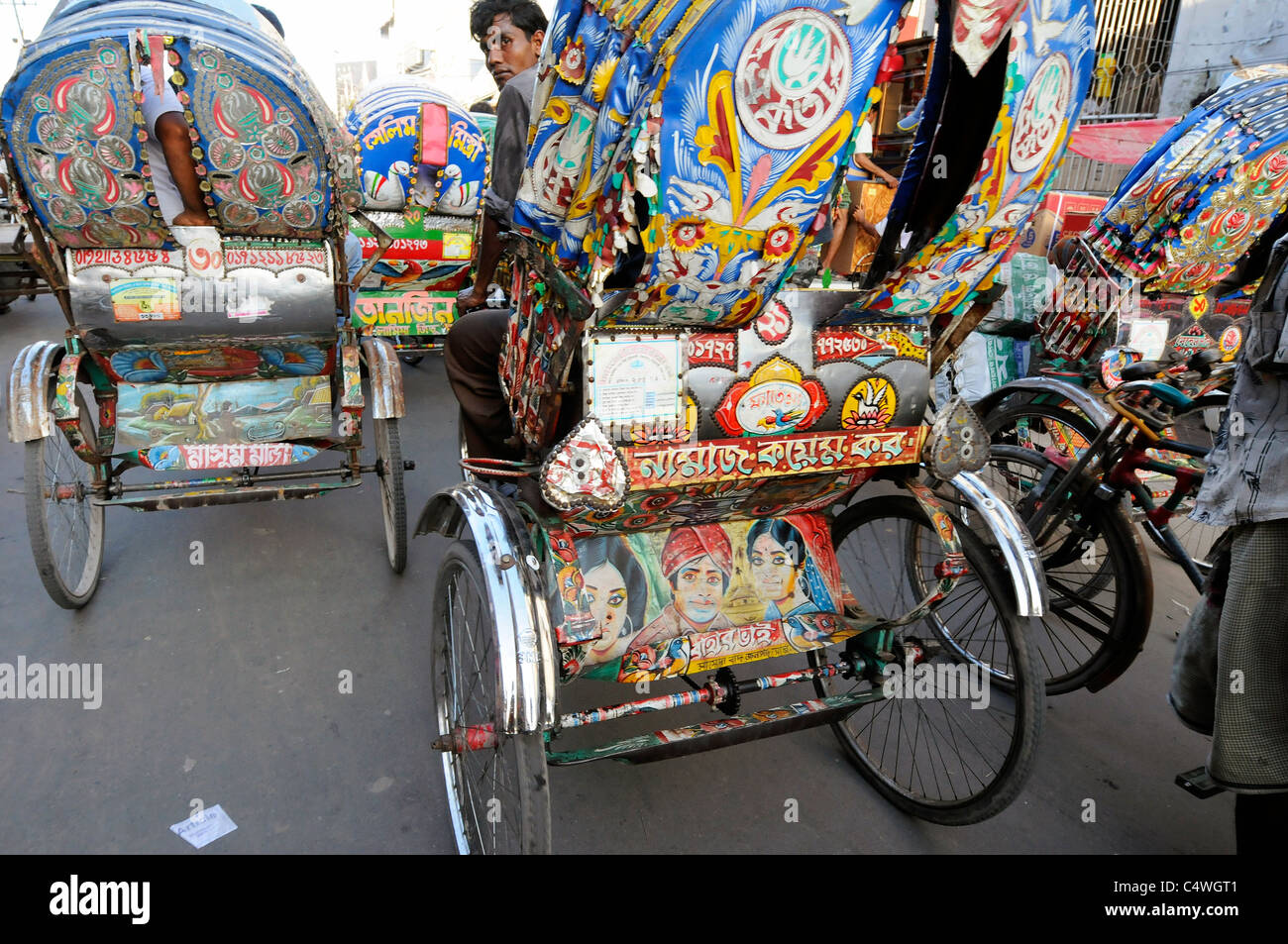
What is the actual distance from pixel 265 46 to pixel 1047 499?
3.58 meters

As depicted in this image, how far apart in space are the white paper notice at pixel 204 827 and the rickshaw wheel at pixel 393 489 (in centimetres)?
137

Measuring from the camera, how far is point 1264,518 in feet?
5.62

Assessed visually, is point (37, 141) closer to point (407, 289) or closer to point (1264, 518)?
point (407, 289)

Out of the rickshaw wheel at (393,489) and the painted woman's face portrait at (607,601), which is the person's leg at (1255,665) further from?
the rickshaw wheel at (393,489)

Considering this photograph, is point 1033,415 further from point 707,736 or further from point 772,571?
point 707,736

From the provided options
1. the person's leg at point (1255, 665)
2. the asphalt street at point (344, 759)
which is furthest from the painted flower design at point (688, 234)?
the asphalt street at point (344, 759)

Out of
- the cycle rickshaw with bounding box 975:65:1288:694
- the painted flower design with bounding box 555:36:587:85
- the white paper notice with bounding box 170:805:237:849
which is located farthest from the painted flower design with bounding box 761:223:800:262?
the white paper notice with bounding box 170:805:237:849

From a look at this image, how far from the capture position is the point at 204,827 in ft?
7.00

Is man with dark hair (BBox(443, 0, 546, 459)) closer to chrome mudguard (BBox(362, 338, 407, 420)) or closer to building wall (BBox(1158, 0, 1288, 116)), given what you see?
chrome mudguard (BBox(362, 338, 407, 420))

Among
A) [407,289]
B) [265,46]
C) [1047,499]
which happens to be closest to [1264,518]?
[1047,499]

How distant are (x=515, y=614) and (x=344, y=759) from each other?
4.02ft

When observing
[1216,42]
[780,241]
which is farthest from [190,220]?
Result: [1216,42]

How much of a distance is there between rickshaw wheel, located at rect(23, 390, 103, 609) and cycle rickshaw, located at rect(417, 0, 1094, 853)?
5.55ft

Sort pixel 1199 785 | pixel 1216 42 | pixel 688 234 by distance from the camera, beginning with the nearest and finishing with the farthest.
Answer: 1. pixel 688 234
2. pixel 1199 785
3. pixel 1216 42
